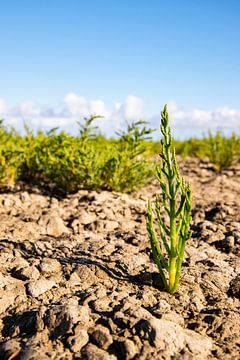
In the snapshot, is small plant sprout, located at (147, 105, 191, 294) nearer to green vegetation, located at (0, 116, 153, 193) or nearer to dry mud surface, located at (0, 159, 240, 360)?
dry mud surface, located at (0, 159, 240, 360)

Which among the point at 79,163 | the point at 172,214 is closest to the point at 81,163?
the point at 79,163

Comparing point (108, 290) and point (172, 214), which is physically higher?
point (172, 214)

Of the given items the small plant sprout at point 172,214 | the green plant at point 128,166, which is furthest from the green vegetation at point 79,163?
the small plant sprout at point 172,214

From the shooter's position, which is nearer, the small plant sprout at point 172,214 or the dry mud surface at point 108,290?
the dry mud surface at point 108,290

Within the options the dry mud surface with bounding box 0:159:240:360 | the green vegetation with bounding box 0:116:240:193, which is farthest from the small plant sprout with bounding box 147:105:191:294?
the green vegetation with bounding box 0:116:240:193

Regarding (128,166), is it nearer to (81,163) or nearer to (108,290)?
(81,163)

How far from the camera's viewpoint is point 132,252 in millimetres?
2723

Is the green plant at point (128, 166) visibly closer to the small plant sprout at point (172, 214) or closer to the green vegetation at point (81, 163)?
the green vegetation at point (81, 163)

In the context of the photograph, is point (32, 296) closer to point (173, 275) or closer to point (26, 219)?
point (173, 275)

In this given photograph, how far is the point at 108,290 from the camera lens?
2182mm

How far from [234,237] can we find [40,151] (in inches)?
97.9

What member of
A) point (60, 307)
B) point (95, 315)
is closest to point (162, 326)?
point (95, 315)

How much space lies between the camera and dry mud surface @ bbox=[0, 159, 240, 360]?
1.76 metres

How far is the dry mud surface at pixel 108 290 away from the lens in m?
1.76
